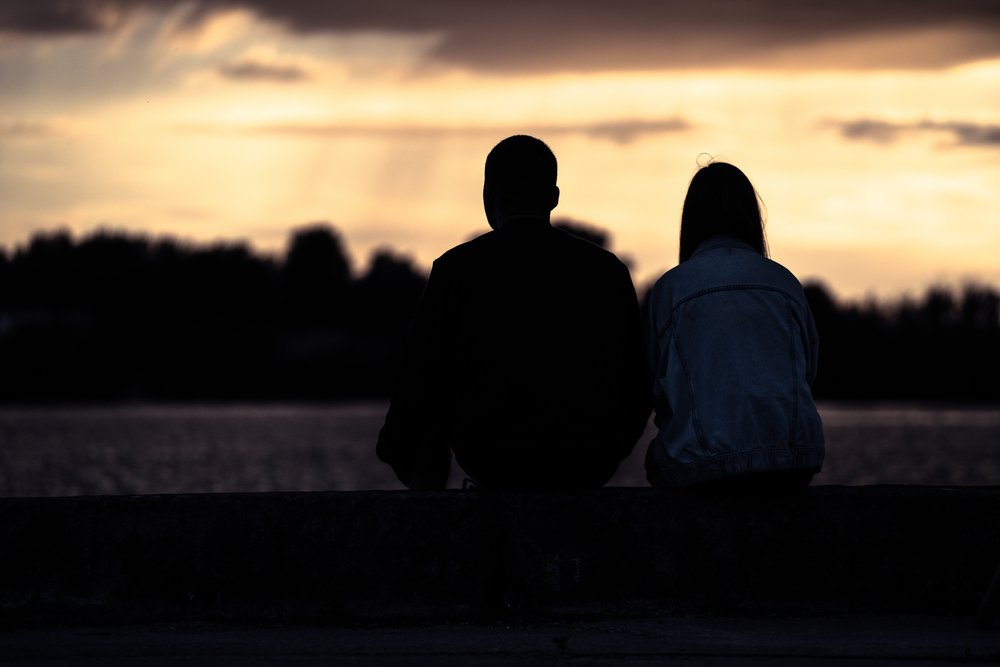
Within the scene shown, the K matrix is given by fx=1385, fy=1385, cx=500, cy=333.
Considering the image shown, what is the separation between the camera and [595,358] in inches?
204

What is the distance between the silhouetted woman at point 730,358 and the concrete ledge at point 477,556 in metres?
0.26

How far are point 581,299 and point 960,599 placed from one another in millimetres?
1836

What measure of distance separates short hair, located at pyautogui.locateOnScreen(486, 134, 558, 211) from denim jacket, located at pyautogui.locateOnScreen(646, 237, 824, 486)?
1.93 ft

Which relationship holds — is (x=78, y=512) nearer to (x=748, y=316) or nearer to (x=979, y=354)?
(x=748, y=316)

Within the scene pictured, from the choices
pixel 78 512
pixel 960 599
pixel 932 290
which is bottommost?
pixel 932 290

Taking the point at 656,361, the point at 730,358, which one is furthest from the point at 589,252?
the point at 730,358

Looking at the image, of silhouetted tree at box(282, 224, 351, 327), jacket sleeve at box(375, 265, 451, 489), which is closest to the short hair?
jacket sleeve at box(375, 265, 451, 489)

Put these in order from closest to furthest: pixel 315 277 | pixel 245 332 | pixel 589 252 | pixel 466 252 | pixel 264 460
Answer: pixel 466 252 → pixel 589 252 → pixel 264 460 → pixel 245 332 → pixel 315 277

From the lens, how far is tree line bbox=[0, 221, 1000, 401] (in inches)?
4545

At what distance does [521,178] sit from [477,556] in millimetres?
1451

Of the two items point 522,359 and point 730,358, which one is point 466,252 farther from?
point 730,358

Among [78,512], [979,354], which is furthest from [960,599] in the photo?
[979,354]

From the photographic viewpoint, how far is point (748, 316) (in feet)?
16.5

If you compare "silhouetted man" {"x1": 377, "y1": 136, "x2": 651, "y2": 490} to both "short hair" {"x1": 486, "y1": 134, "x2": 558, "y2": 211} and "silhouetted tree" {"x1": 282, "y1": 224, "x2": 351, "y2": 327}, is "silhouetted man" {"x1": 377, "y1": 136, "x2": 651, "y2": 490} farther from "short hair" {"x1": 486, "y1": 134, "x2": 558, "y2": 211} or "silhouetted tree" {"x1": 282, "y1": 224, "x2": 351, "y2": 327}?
"silhouetted tree" {"x1": 282, "y1": 224, "x2": 351, "y2": 327}
